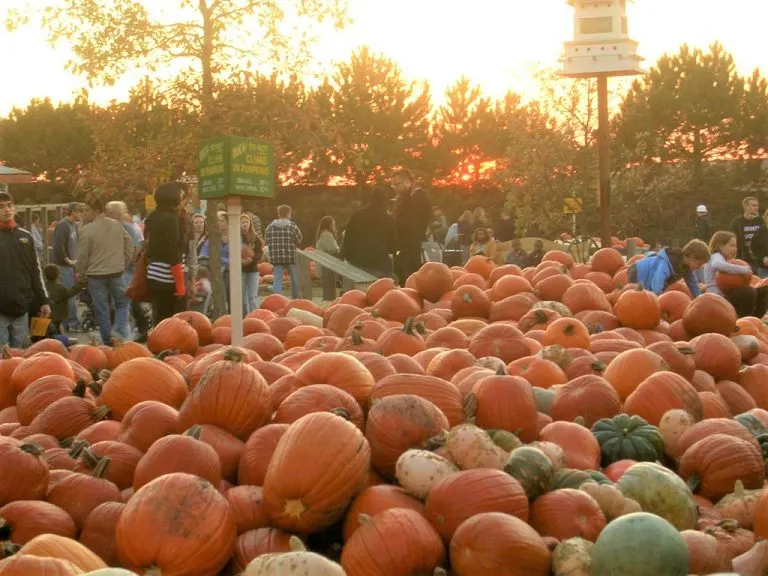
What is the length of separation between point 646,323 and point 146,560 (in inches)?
187

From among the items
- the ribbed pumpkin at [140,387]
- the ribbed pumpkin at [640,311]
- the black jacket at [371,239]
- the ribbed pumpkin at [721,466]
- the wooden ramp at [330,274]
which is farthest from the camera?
the black jacket at [371,239]

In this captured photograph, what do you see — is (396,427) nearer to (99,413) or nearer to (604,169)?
(99,413)

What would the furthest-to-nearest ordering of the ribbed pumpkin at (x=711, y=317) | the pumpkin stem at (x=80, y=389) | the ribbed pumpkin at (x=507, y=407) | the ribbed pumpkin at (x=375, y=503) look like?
the ribbed pumpkin at (x=711, y=317) < the pumpkin stem at (x=80, y=389) < the ribbed pumpkin at (x=507, y=407) < the ribbed pumpkin at (x=375, y=503)

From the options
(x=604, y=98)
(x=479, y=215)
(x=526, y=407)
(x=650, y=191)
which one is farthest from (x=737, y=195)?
(x=526, y=407)

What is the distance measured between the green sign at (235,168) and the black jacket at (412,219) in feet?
23.2

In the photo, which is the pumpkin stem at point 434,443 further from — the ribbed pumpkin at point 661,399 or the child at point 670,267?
the child at point 670,267

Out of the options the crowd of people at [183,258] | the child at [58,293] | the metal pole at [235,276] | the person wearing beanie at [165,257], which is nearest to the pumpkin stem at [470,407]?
the metal pole at [235,276]

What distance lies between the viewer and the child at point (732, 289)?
1044 centimetres

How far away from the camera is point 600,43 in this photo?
14.1 meters

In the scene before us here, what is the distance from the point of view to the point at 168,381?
5.04 meters

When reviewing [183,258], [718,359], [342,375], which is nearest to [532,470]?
[342,375]

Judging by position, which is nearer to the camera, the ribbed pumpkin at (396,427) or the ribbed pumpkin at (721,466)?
the ribbed pumpkin at (396,427)

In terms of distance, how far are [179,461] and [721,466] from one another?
208 cm

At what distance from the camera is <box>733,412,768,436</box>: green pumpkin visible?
4.85 metres
